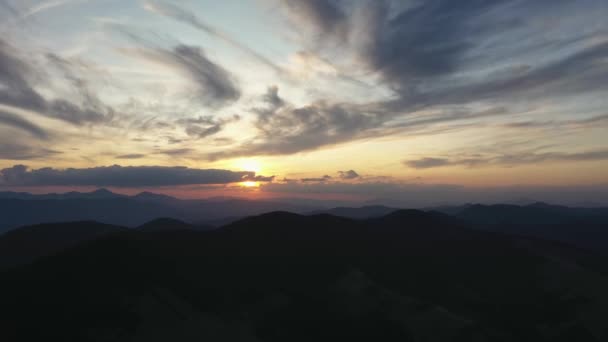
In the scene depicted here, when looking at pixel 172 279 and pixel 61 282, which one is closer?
pixel 61 282

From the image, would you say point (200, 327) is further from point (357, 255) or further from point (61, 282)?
point (357, 255)

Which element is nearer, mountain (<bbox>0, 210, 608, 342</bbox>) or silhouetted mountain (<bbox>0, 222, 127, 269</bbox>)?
mountain (<bbox>0, 210, 608, 342</bbox>)

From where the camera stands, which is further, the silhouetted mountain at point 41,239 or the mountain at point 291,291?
the silhouetted mountain at point 41,239

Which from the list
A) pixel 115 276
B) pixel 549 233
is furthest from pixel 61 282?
pixel 549 233

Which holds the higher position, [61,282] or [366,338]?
[61,282]
